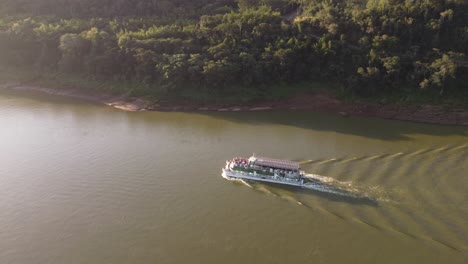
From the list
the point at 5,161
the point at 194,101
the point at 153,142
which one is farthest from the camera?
the point at 194,101

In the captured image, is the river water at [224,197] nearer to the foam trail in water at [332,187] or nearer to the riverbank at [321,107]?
the foam trail in water at [332,187]

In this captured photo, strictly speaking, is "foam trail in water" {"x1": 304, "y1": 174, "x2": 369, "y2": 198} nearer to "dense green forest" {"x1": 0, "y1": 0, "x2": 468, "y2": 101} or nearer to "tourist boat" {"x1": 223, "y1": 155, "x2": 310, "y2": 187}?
"tourist boat" {"x1": 223, "y1": 155, "x2": 310, "y2": 187}

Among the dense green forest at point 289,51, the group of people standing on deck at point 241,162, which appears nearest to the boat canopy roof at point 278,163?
the group of people standing on deck at point 241,162

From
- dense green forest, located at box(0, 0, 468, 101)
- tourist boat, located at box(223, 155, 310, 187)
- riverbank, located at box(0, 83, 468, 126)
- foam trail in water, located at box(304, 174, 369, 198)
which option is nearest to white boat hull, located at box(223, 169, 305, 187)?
tourist boat, located at box(223, 155, 310, 187)

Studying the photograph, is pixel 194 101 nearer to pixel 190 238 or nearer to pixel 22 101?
pixel 22 101

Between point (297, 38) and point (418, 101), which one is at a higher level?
point (297, 38)

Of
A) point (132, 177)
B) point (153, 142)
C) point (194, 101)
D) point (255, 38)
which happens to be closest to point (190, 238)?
point (132, 177)
